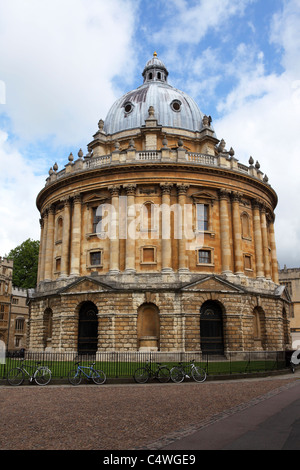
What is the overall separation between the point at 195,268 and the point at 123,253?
571 cm

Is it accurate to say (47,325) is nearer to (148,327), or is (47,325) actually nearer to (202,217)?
(148,327)

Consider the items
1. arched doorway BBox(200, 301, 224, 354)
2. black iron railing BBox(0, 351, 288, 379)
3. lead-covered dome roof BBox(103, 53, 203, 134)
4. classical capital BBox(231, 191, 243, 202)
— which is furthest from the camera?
lead-covered dome roof BBox(103, 53, 203, 134)

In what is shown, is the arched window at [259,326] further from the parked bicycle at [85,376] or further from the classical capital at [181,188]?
the parked bicycle at [85,376]

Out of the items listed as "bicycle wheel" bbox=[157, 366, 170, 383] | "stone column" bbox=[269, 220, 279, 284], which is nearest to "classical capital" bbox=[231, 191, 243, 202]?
"stone column" bbox=[269, 220, 279, 284]

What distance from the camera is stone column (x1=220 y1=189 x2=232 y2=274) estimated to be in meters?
33.7

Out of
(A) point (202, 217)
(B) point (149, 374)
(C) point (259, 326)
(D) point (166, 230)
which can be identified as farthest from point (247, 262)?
(B) point (149, 374)

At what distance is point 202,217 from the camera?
34.8 metres

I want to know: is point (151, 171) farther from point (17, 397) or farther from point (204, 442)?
point (204, 442)

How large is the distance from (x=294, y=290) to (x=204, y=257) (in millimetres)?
39135

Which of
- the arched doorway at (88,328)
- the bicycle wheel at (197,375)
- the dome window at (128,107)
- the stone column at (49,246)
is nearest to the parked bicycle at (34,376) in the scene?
the bicycle wheel at (197,375)

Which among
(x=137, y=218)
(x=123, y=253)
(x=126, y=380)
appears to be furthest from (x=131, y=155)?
(x=126, y=380)

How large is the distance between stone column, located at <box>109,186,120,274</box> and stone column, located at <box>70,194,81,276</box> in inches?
129

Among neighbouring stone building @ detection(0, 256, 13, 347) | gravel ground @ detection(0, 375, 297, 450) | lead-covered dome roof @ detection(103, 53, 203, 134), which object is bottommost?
gravel ground @ detection(0, 375, 297, 450)

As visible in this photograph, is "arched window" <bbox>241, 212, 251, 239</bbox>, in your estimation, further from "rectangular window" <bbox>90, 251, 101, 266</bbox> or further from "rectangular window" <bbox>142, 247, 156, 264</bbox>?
"rectangular window" <bbox>90, 251, 101, 266</bbox>
